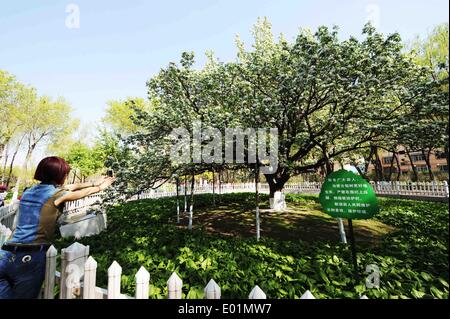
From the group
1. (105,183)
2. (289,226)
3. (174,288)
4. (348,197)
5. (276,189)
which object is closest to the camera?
A: (174,288)

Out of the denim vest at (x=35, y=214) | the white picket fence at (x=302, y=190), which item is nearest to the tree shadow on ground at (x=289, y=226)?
the white picket fence at (x=302, y=190)

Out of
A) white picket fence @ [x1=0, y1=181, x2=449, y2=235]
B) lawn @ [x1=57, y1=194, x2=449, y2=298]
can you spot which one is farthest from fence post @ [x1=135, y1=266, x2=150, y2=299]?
white picket fence @ [x1=0, y1=181, x2=449, y2=235]

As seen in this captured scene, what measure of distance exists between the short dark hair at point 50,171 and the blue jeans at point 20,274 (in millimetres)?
895

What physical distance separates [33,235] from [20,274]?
460mm

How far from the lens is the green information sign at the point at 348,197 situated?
13.2 ft

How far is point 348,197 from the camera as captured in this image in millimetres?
4172

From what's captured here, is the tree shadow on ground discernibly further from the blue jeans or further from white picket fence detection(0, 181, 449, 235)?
the blue jeans

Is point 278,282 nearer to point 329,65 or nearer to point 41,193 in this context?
point 41,193

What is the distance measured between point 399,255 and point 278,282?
12.8 feet

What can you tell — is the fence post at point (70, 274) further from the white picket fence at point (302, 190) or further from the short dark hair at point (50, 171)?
the white picket fence at point (302, 190)

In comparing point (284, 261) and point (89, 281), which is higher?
point (89, 281)

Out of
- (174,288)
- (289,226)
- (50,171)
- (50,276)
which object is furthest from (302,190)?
(50,171)

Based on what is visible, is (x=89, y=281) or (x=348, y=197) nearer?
(x=89, y=281)

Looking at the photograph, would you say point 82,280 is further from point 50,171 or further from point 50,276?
point 50,171
